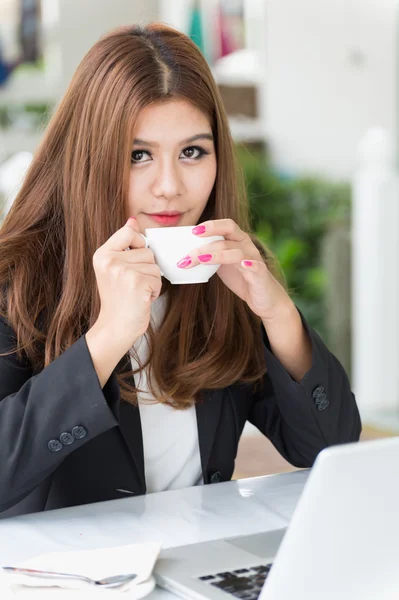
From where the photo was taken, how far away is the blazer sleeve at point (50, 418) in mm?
1363

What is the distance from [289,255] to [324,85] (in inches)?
42.3

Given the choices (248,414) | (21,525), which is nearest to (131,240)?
(21,525)

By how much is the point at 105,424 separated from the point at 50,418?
82 millimetres

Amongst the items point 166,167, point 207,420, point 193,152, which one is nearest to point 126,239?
point 166,167

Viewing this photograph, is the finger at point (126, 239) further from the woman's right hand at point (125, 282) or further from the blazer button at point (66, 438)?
the blazer button at point (66, 438)

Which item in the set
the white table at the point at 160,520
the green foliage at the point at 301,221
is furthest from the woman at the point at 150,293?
the green foliage at the point at 301,221

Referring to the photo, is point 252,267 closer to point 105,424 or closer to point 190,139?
point 190,139

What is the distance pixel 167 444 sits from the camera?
5.46 ft

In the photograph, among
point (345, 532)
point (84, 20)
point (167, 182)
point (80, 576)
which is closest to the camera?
point (345, 532)

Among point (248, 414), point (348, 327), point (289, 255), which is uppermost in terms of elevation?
point (248, 414)

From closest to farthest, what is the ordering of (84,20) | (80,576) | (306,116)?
(80,576) < (84,20) < (306,116)

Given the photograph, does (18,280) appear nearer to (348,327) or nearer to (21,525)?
(21,525)

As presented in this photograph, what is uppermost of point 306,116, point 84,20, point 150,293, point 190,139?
point 84,20

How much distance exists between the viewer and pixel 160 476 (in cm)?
165
